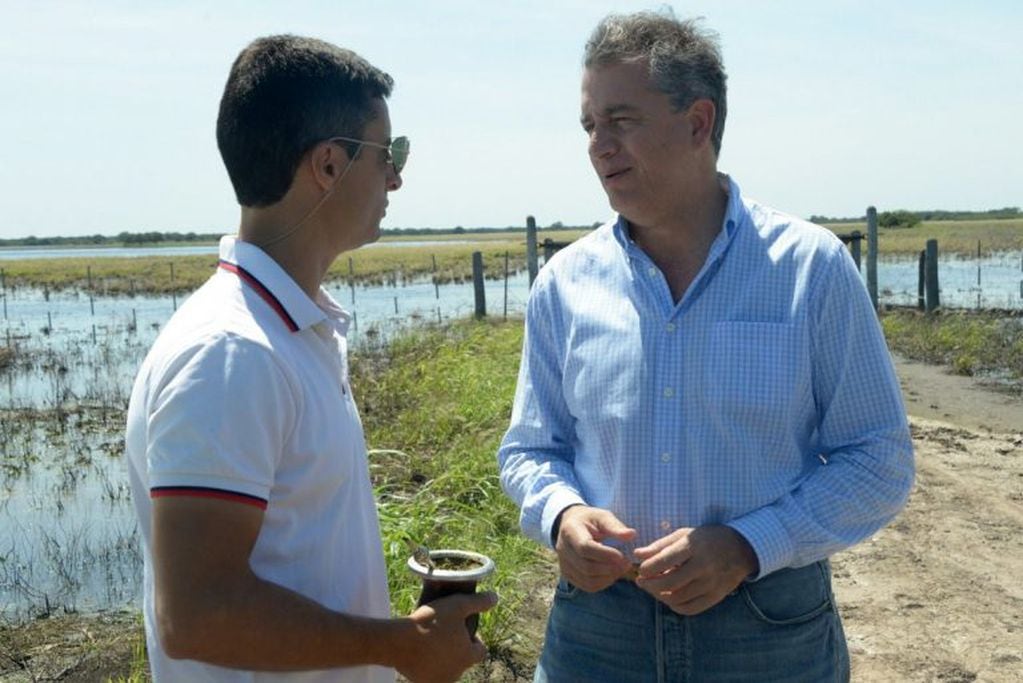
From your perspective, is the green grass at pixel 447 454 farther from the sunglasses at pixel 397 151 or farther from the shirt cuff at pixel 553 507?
the sunglasses at pixel 397 151

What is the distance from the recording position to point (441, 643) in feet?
6.00

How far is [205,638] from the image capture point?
161 centimetres

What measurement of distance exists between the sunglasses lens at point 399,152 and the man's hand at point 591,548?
2.61 ft

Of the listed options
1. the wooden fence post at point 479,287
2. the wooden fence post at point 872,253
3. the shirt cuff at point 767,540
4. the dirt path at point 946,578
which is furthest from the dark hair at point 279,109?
the wooden fence post at point 479,287

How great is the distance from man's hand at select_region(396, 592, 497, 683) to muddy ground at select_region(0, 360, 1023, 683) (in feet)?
9.02

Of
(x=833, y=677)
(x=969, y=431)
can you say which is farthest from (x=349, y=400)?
(x=969, y=431)

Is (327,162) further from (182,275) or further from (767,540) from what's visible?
(182,275)

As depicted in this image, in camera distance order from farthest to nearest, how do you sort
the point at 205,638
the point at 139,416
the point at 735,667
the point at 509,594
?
the point at 509,594 → the point at 735,667 → the point at 139,416 → the point at 205,638

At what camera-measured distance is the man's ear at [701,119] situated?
7.79ft

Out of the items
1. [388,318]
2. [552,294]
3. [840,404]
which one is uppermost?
[552,294]

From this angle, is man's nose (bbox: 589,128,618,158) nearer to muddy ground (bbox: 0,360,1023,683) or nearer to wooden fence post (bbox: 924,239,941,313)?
muddy ground (bbox: 0,360,1023,683)

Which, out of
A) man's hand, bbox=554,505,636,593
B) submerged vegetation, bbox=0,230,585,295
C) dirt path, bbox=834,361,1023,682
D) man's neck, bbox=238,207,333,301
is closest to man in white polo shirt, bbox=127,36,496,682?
man's neck, bbox=238,207,333,301

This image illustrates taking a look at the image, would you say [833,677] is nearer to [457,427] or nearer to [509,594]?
[509,594]

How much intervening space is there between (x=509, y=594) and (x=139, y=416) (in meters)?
3.62
